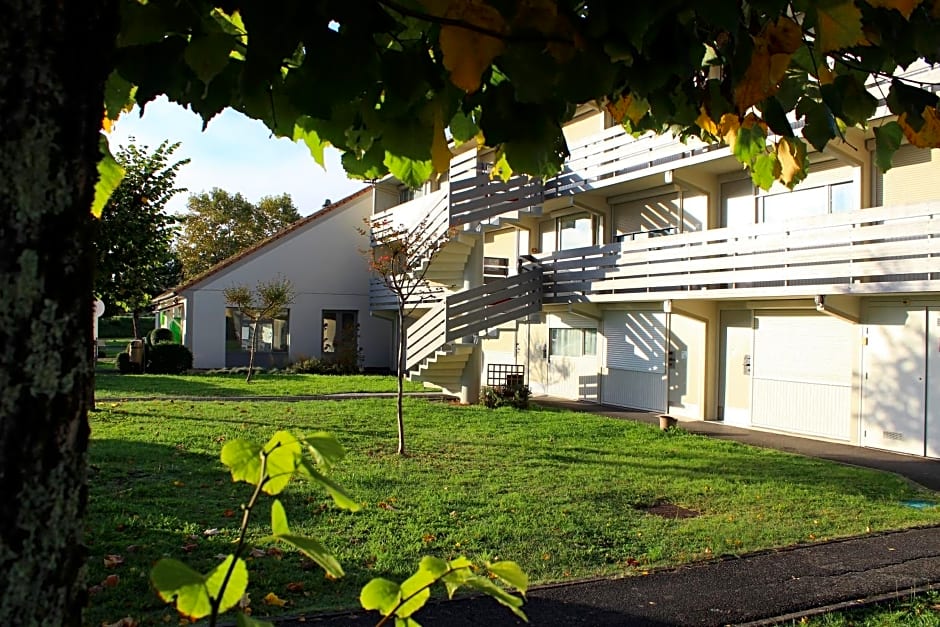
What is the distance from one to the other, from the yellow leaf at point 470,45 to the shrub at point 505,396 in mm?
16661

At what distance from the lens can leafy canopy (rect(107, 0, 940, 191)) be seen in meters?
1.62

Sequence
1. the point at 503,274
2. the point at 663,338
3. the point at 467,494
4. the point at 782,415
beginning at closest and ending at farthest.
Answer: the point at 467,494 < the point at 782,415 < the point at 663,338 < the point at 503,274

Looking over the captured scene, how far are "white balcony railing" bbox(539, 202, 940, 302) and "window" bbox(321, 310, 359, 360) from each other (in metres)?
13.4

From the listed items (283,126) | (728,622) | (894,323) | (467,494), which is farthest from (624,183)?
(283,126)

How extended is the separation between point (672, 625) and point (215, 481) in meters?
6.13

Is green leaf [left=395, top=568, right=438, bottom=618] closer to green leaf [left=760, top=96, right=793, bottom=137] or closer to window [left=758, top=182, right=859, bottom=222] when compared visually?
green leaf [left=760, top=96, right=793, bottom=137]

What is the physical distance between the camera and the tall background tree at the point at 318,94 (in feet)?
2.62

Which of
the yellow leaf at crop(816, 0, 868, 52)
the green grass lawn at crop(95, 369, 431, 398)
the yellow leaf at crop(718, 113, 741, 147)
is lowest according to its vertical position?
the green grass lawn at crop(95, 369, 431, 398)

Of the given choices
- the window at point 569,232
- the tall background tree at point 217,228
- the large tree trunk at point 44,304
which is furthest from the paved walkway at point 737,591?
the tall background tree at point 217,228

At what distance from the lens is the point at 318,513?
24.7 feet

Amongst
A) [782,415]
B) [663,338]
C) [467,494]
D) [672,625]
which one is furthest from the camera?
[663,338]

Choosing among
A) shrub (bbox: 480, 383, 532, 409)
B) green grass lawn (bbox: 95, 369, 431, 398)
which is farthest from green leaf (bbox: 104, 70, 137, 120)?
green grass lawn (bbox: 95, 369, 431, 398)

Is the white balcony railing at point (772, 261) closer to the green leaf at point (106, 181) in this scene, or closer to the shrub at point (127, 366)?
the green leaf at point (106, 181)

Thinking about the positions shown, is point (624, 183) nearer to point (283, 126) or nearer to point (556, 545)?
point (556, 545)
